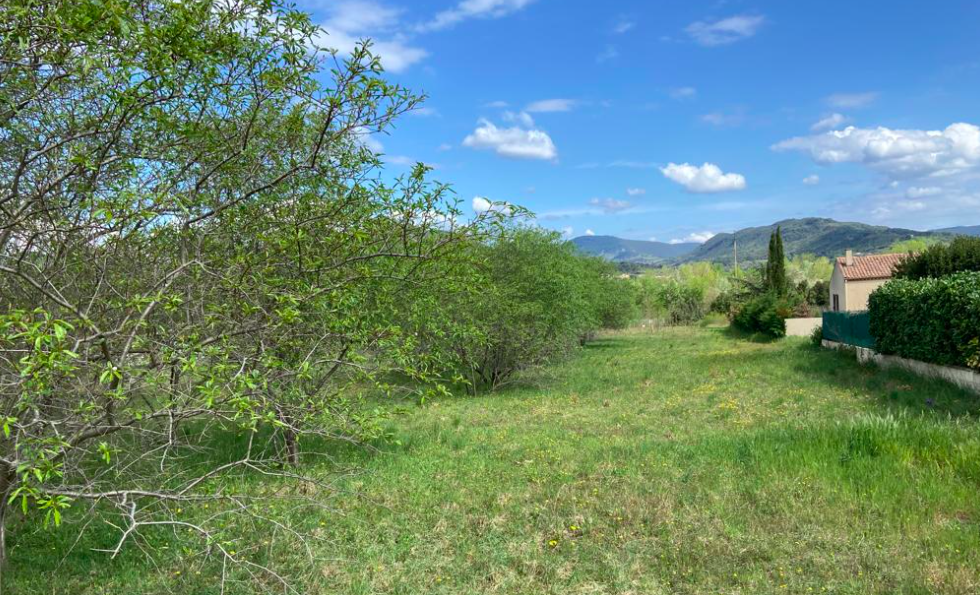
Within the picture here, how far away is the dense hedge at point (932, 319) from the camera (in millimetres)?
12336

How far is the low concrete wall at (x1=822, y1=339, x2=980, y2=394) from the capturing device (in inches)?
490

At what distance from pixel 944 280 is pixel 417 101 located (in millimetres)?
15291

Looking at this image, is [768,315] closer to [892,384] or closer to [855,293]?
[855,293]

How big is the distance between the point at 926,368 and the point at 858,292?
26860 mm

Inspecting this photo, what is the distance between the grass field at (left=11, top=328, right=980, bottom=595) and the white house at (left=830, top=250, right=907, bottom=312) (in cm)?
3078

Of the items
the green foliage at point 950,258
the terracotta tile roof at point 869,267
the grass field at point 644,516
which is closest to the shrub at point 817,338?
the green foliage at point 950,258

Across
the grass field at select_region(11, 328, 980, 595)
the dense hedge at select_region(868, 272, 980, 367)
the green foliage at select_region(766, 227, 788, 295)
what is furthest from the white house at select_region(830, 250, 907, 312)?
the grass field at select_region(11, 328, 980, 595)

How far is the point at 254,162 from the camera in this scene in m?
4.30

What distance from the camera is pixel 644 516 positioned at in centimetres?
581

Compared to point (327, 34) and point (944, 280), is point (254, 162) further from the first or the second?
point (944, 280)

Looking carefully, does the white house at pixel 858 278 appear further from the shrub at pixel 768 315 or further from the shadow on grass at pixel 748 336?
the shrub at pixel 768 315

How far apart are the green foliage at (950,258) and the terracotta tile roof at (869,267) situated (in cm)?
959

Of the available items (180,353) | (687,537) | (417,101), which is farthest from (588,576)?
(417,101)

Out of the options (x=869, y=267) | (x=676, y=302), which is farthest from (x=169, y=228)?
(x=676, y=302)
